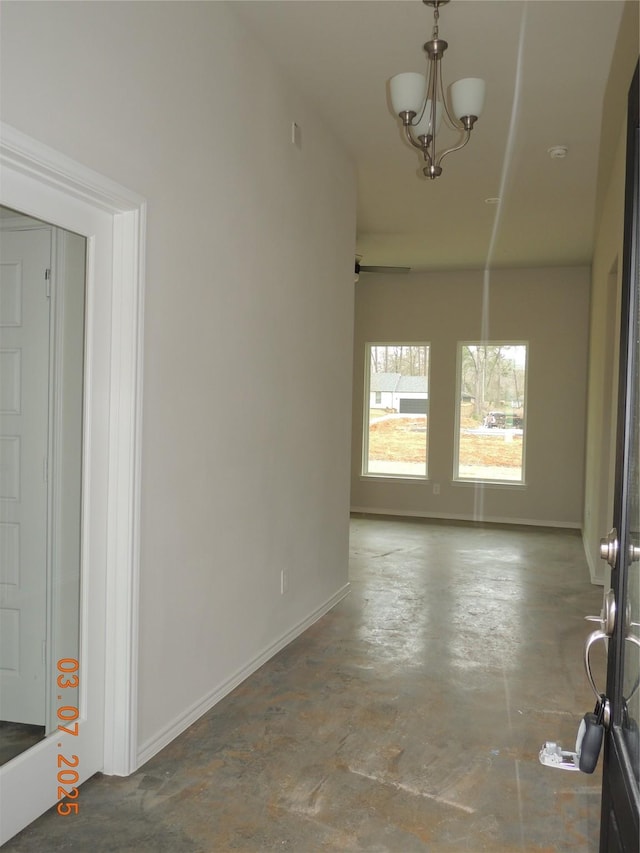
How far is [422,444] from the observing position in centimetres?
881

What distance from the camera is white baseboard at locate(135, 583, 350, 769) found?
258 cm

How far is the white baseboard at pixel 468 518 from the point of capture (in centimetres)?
824

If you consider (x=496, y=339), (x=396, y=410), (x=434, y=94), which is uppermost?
(x=434, y=94)

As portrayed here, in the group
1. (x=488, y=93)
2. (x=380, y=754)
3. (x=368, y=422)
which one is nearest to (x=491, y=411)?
(x=368, y=422)

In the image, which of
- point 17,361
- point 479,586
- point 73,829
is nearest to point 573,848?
point 73,829

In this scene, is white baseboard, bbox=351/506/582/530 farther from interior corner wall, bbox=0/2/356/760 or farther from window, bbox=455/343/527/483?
interior corner wall, bbox=0/2/356/760

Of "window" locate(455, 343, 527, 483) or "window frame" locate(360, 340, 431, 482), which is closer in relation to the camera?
"window" locate(455, 343, 527, 483)

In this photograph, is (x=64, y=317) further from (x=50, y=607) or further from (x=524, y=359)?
(x=524, y=359)

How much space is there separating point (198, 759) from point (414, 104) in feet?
8.68

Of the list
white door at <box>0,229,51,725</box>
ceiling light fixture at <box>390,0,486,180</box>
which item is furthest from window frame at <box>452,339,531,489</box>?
white door at <box>0,229,51,725</box>

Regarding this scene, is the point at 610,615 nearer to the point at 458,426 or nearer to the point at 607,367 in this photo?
the point at 607,367

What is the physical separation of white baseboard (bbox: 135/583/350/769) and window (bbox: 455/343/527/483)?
460 centimetres

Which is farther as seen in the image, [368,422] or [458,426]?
[368,422]

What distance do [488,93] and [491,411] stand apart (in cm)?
514
